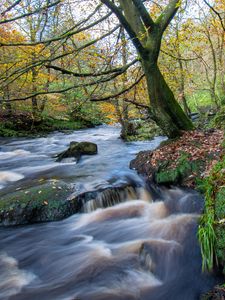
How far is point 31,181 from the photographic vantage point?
7.99 meters

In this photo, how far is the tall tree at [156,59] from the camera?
6.82m

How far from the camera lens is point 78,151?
10.6m

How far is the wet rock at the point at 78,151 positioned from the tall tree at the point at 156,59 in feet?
12.3

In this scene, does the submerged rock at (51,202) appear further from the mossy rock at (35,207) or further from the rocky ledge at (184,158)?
the rocky ledge at (184,158)

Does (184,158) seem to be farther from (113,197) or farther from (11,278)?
(11,278)

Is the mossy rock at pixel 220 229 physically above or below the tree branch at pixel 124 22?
below

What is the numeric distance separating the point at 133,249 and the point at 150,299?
3.80 feet

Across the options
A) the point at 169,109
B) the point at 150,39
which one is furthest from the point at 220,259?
the point at 150,39

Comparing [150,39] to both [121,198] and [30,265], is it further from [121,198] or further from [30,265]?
[30,265]

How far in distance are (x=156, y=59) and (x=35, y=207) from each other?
432 centimetres

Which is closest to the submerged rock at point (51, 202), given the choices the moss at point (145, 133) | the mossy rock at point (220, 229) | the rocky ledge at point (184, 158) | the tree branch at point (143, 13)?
the rocky ledge at point (184, 158)

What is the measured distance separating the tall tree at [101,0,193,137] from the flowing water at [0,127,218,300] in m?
1.69

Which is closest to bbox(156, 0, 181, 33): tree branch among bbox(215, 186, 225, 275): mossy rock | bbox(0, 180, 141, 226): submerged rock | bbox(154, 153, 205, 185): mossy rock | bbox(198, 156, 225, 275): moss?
bbox(154, 153, 205, 185): mossy rock

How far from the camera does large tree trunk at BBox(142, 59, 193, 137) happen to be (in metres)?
7.24
